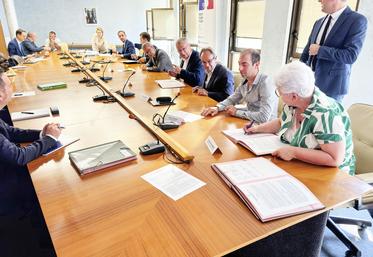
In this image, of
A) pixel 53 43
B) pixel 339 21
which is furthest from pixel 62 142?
pixel 53 43

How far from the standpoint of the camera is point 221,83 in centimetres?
283

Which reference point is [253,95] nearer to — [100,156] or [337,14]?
[337,14]

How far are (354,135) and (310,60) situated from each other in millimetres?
955

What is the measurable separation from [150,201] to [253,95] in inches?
56.1

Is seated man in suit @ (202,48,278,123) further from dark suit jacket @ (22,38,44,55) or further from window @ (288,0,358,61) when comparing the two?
dark suit jacket @ (22,38,44,55)

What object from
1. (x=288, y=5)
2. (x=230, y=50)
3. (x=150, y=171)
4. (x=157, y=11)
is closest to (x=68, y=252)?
(x=150, y=171)

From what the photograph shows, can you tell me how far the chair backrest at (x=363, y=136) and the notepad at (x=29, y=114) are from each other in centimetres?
211

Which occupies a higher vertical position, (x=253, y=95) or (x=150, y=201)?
(x=253, y=95)

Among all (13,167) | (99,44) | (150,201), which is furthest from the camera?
(99,44)

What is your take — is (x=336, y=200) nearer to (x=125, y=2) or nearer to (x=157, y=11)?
(x=157, y=11)

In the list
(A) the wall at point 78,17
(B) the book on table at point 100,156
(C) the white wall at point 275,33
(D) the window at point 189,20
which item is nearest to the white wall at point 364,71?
(C) the white wall at point 275,33

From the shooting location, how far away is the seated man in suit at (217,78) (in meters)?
2.79

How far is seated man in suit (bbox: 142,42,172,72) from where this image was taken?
4164 mm

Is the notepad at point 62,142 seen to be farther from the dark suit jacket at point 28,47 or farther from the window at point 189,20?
the dark suit jacket at point 28,47
